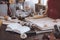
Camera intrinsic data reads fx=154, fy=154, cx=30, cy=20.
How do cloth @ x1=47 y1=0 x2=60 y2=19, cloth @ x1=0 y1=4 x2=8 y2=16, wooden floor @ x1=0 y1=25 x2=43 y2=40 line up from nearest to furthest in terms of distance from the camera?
wooden floor @ x1=0 y1=25 x2=43 y2=40 < cloth @ x1=47 y1=0 x2=60 y2=19 < cloth @ x1=0 y1=4 x2=8 y2=16

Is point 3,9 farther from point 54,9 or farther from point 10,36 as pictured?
point 10,36

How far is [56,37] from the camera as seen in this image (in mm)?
1179

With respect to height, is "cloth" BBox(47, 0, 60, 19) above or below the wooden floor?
above

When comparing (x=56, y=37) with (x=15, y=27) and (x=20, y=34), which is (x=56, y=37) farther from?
(x=15, y=27)

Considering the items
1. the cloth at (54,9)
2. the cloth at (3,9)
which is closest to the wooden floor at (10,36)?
the cloth at (54,9)

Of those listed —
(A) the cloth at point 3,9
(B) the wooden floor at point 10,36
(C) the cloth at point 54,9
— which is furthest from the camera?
(A) the cloth at point 3,9

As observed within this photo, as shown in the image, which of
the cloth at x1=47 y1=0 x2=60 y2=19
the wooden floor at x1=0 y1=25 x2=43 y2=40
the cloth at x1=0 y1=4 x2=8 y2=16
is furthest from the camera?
the cloth at x1=0 y1=4 x2=8 y2=16

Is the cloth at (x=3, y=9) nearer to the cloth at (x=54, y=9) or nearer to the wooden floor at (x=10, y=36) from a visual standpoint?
the cloth at (x=54, y=9)

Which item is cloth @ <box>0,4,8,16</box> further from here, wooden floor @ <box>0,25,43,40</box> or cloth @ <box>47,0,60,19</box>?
wooden floor @ <box>0,25,43,40</box>

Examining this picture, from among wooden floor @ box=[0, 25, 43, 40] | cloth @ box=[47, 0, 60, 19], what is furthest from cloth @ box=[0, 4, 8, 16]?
wooden floor @ box=[0, 25, 43, 40]

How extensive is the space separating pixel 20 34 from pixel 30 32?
94 millimetres

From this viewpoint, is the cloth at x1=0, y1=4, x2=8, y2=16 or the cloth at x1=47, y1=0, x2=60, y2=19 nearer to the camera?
the cloth at x1=47, y1=0, x2=60, y2=19

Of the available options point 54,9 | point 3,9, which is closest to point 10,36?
point 54,9

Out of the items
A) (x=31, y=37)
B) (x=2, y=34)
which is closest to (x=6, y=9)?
(x=2, y=34)
